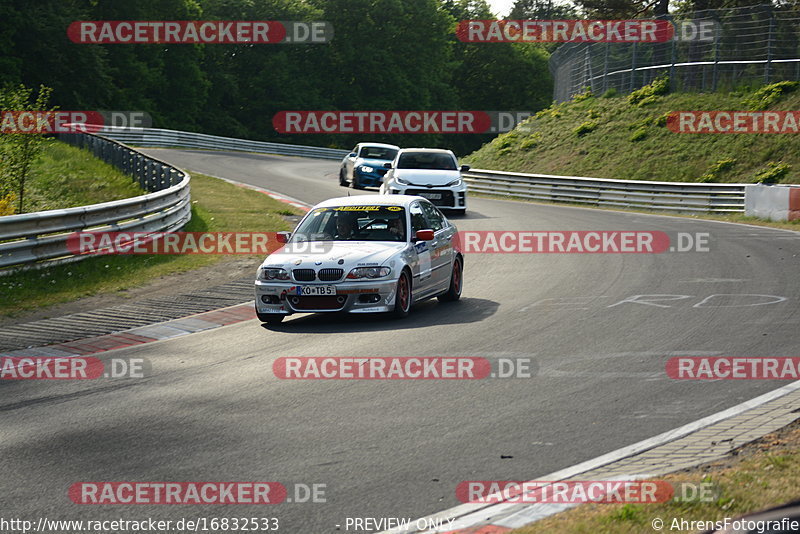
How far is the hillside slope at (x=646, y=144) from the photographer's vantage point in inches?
1325

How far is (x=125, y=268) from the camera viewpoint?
16.3 metres

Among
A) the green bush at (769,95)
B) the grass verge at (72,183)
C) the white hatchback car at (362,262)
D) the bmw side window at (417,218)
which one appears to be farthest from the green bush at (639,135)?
the bmw side window at (417,218)

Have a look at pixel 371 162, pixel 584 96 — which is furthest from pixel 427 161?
pixel 584 96

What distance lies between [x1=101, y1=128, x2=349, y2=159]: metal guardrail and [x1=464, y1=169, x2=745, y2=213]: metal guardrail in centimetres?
2202

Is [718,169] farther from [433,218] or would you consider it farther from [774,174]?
[433,218]

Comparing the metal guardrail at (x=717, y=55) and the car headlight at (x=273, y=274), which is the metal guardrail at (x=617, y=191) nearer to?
the metal guardrail at (x=717, y=55)

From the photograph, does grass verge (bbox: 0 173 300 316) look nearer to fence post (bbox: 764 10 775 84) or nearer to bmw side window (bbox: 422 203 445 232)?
bmw side window (bbox: 422 203 445 232)

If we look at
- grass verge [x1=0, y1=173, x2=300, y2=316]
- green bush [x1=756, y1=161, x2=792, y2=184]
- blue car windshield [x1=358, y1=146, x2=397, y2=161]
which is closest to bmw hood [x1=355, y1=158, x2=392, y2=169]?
blue car windshield [x1=358, y1=146, x2=397, y2=161]

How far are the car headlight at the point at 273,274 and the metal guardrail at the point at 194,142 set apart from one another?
40.9m

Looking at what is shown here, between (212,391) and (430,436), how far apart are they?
2.38 meters

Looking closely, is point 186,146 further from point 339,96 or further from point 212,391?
point 212,391

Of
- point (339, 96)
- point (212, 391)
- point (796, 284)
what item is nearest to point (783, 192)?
point (796, 284)

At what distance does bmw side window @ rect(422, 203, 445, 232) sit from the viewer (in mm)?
14117

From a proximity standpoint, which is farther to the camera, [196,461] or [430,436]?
[430,436]
